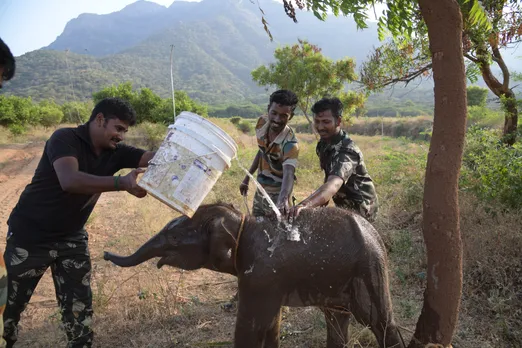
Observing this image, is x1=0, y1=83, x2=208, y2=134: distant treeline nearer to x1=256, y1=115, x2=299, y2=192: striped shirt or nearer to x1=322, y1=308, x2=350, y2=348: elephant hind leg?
x1=256, y1=115, x2=299, y2=192: striped shirt

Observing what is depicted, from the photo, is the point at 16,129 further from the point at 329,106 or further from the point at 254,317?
the point at 254,317

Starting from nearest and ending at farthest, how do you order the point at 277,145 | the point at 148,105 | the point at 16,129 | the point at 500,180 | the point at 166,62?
the point at 277,145, the point at 500,180, the point at 16,129, the point at 148,105, the point at 166,62

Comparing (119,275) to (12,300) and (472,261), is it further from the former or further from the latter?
(472,261)

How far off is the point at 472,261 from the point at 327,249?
259 cm

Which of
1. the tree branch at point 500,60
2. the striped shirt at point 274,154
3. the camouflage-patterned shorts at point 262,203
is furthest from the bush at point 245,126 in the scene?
the striped shirt at point 274,154


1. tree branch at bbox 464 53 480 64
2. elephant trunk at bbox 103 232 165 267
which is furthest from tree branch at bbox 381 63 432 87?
elephant trunk at bbox 103 232 165 267

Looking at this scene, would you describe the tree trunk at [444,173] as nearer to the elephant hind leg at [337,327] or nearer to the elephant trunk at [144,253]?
the elephant hind leg at [337,327]

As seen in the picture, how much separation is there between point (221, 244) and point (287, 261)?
16.5 inches

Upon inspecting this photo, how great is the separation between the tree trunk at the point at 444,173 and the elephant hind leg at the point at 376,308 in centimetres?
20

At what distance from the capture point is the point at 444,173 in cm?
214

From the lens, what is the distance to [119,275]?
521cm

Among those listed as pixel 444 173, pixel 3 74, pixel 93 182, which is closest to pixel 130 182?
pixel 93 182

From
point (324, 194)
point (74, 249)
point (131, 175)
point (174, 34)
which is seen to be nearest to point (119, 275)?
point (74, 249)

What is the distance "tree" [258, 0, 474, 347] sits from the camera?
2.08 metres
